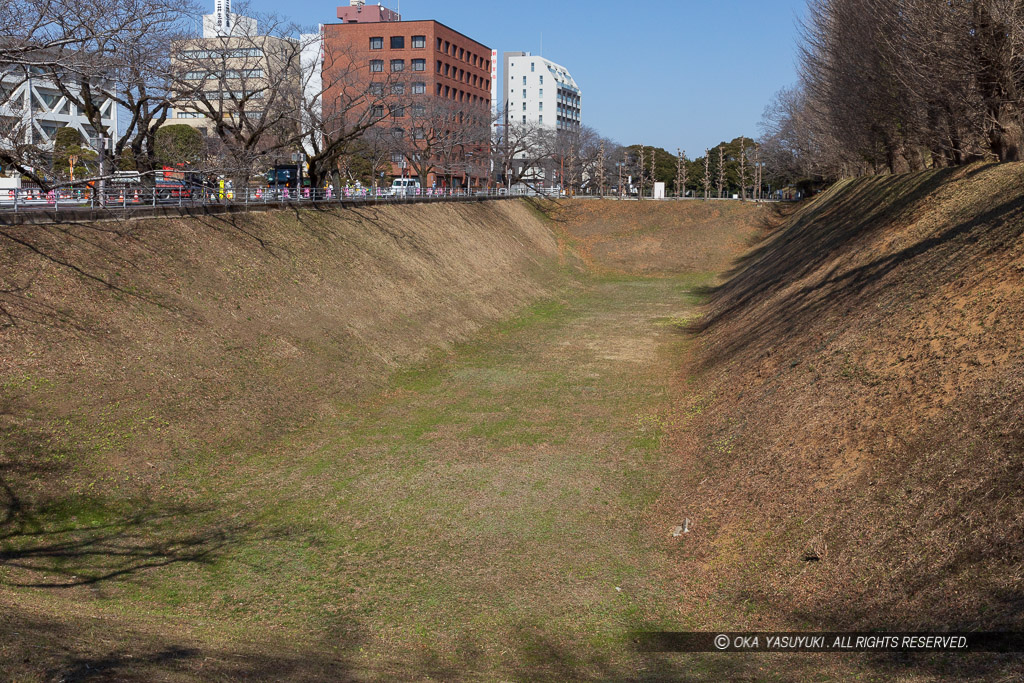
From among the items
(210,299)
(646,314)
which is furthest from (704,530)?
(646,314)

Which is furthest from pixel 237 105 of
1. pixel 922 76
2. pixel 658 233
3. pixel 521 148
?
pixel 521 148

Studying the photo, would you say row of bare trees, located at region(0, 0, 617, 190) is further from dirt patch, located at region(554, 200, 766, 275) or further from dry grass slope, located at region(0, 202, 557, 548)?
dirt patch, located at region(554, 200, 766, 275)

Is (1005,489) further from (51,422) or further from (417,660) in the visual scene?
(51,422)

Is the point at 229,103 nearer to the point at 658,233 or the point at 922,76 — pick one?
the point at 658,233

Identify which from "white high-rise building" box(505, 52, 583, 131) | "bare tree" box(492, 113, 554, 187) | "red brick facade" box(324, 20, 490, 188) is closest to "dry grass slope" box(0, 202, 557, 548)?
"bare tree" box(492, 113, 554, 187)

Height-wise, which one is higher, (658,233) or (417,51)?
(417,51)

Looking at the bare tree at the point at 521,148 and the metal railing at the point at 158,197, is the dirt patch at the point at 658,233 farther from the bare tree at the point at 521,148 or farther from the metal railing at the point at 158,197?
the metal railing at the point at 158,197

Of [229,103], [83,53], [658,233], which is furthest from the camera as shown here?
[658,233]

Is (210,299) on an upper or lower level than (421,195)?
lower

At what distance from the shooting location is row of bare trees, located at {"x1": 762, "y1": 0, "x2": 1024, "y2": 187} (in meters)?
23.6

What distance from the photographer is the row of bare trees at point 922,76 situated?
930 inches

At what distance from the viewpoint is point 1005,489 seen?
455 inches

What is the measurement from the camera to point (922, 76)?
27297 mm

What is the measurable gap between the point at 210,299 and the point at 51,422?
9528 mm
